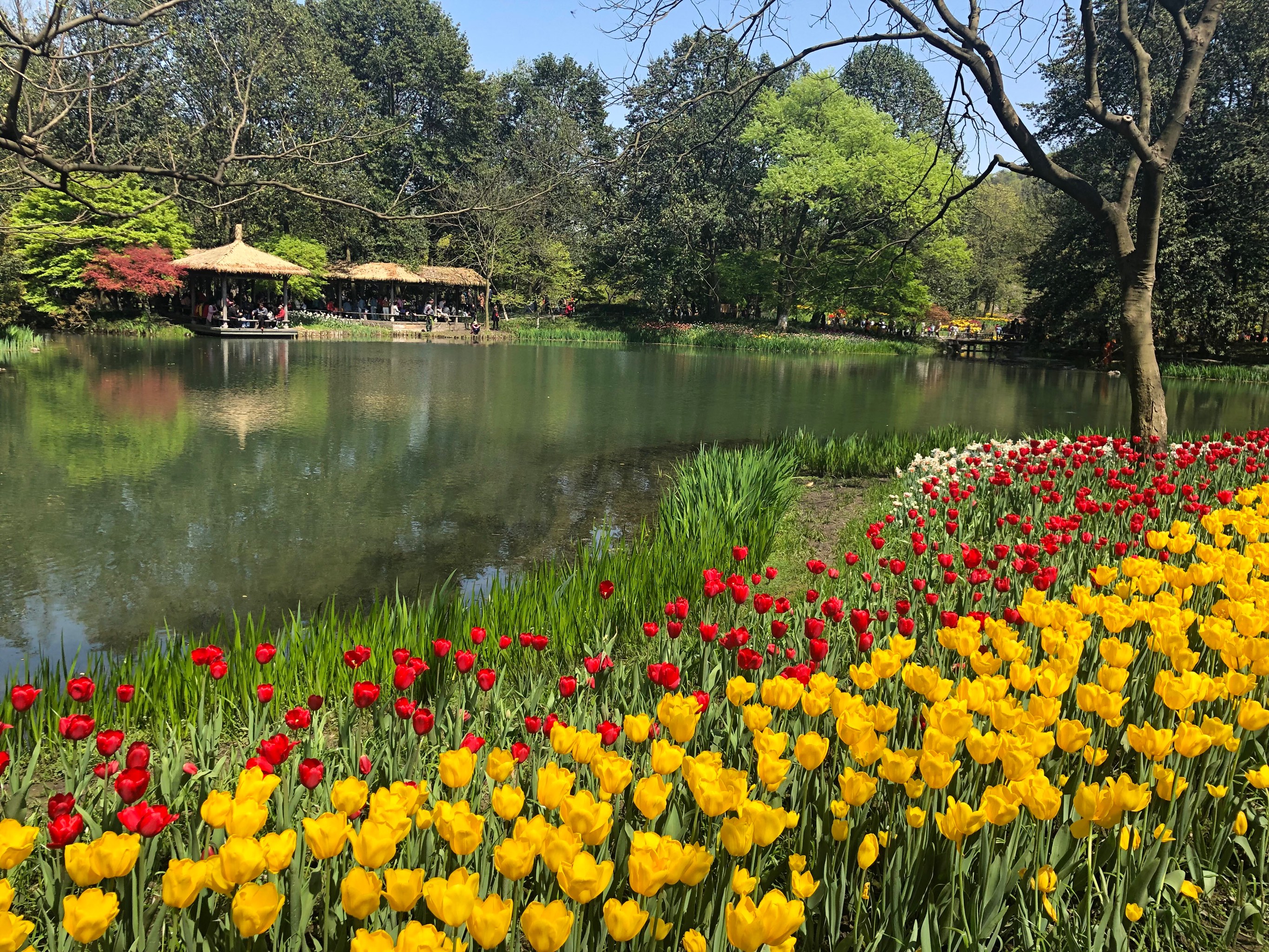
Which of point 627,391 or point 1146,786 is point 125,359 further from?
point 1146,786

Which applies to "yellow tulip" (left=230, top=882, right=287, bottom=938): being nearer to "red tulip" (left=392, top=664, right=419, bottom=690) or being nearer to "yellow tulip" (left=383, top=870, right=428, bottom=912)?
"yellow tulip" (left=383, top=870, right=428, bottom=912)

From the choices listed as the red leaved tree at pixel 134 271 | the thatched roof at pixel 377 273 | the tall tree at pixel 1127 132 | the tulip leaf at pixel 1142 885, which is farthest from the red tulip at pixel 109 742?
the thatched roof at pixel 377 273

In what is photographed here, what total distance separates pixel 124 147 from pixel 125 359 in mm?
15319

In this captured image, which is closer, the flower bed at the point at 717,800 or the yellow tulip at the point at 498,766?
the flower bed at the point at 717,800

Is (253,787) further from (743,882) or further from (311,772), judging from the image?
(743,882)

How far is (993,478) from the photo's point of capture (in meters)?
5.25

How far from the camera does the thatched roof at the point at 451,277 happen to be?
40.2 meters

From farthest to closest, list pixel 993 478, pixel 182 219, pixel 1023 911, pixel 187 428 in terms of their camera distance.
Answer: pixel 182 219 < pixel 187 428 < pixel 993 478 < pixel 1023 911

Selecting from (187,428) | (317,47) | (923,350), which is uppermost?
(317,47)

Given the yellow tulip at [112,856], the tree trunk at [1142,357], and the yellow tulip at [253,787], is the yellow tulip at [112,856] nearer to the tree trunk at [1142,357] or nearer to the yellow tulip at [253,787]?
the yellow tulip at [253,787]

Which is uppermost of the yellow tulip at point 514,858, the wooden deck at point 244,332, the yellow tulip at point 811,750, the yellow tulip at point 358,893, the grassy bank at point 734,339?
the grassy bank at point 734,339

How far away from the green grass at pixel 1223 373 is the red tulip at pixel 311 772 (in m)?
28.8

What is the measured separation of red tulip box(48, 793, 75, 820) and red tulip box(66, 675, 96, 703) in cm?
59

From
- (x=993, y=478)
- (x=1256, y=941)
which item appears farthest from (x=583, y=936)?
(x=993, y=478)
